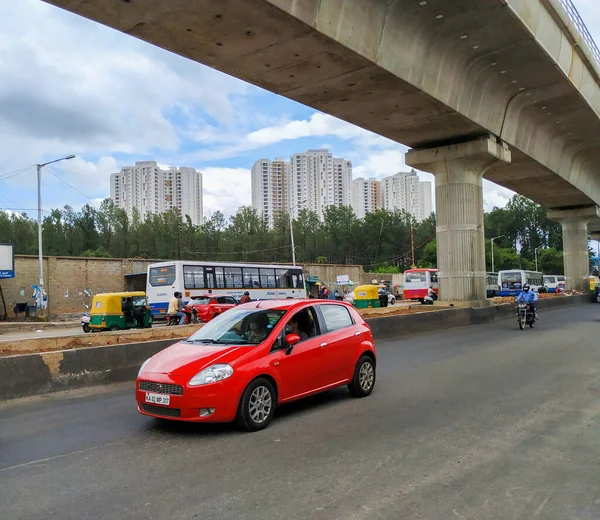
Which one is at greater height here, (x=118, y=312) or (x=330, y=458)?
(x=118, y=312)

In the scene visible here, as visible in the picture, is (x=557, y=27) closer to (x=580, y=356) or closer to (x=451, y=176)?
(x=451, y=176)

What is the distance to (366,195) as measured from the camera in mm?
123688

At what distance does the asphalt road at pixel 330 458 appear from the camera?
3979 millimetres

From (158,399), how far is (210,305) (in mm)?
18608

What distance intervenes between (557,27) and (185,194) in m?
86.4

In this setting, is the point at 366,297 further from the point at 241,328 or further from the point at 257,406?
the point at 257,406

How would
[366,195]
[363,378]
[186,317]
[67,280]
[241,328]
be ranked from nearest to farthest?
[241,328] → [363,378] → [186,317] → [67,280] → [366,195]

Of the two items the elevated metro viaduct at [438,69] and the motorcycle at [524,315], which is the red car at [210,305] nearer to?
the elevated metro viaduct at [438,69]

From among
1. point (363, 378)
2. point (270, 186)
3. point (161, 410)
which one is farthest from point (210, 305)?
point (270, 186)

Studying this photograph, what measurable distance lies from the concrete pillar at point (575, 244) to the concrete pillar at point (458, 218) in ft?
79.8

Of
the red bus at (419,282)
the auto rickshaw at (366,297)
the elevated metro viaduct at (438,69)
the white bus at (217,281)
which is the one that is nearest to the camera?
the elevated metro viaduct at (438,69)

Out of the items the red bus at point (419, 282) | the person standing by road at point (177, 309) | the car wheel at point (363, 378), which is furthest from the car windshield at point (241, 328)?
the red bus at point (419, 282)

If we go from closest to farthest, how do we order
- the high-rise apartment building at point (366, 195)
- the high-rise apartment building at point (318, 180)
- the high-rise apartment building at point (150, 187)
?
Answer: the high-rise apartment building at point (150, 187)
the high-rise apartment building at point (318, 180)
the high-rise apartment building at point (366, 195)

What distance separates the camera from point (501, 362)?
1117 centimetres
